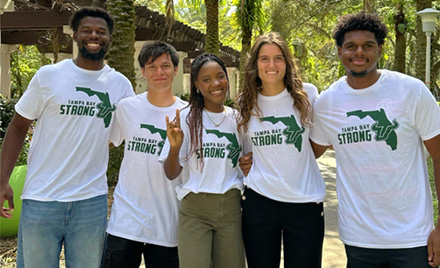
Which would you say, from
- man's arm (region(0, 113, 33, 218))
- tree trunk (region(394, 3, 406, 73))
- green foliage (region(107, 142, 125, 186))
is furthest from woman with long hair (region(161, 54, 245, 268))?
tree trunk (region(394, 3, 406, 73))

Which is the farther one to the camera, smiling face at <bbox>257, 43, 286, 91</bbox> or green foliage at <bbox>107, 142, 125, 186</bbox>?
green foliage at <bbox>107, 142, 125, 186</bbox>

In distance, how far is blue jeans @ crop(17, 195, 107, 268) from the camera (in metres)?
2.74

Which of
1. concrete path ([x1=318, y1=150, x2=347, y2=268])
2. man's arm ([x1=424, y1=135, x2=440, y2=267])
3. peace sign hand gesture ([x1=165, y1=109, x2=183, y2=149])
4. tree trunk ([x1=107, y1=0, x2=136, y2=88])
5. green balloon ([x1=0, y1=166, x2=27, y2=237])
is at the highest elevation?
tree trunk ([x1=107, y1=0, x2=136, y2=88])

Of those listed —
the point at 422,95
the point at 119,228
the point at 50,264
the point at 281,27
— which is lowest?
the point at 50,264

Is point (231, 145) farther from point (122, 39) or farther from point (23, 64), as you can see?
point (23, 64)

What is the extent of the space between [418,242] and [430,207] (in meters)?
0.23

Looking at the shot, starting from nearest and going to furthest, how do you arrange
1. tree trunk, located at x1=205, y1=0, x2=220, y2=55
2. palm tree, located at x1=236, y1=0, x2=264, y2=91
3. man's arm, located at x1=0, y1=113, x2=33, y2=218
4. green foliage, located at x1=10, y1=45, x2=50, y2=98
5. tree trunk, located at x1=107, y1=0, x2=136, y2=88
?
man's arm, located at x1=0, y1=113, x2=33, y2=218 → tree trunk, located at x1=107, y1=0, x2=136, y2=88 → tree trunk, located at x1=205, y1=0, x2=220, y2=55 → palm tree, located at x1=236, y1=0, x2=264, y2=91 → green foliage, located at x1=10, y1=45, x2=50, y2=98

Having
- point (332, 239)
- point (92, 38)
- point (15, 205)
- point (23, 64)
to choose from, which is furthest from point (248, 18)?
point (23, 64)

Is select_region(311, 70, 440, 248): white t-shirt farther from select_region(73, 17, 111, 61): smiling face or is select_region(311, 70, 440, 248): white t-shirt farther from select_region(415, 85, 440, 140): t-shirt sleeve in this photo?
select_region(73, 17, 111, 61): smiling face

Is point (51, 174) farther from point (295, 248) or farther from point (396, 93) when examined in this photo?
point (396, 93)

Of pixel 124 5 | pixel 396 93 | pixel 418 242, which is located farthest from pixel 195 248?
pixel 124 5

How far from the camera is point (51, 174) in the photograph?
282cm

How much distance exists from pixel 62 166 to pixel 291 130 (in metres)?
1.49

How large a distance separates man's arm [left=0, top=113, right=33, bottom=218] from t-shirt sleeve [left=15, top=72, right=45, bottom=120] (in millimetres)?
60
